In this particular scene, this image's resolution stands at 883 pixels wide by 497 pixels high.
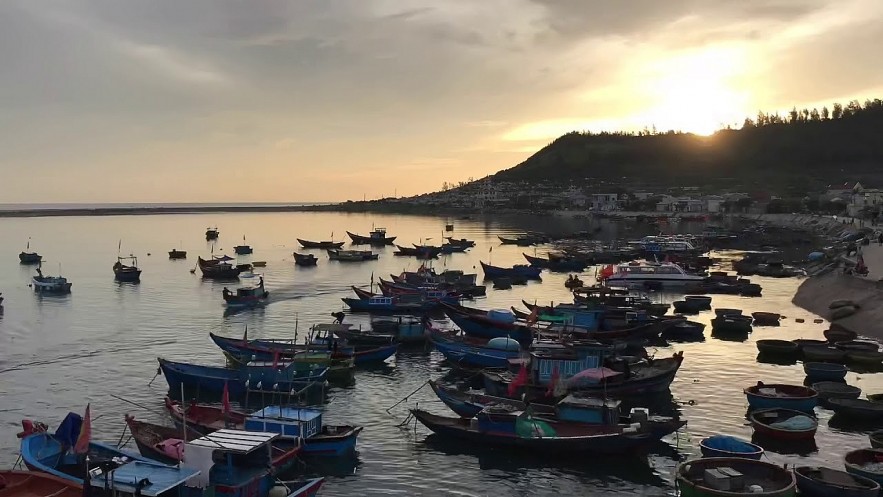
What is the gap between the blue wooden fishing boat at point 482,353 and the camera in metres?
34.3

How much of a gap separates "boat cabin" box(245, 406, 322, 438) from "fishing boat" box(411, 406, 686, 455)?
430cm

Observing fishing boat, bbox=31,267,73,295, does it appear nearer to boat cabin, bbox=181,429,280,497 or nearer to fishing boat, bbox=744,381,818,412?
boat cabin, bbox=181,429,280,497

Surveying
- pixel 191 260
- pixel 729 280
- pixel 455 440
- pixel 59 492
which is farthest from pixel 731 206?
pixel 59 492

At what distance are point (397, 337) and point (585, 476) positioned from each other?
2049 centimetres

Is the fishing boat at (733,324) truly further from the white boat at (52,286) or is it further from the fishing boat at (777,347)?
the white boat at (52,286)

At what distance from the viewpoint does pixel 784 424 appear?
25.0 meters

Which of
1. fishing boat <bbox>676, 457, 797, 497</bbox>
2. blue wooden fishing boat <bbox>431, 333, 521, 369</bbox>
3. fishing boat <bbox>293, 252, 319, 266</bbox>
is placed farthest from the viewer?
fishing boat <bbox>293, 252, 319, 266</bbox>

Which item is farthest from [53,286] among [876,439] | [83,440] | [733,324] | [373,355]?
[876,439]

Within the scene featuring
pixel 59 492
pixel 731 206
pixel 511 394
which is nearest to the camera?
pixel 59 492

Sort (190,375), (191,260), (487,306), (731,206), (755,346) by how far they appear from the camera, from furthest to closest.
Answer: (731,206) → (191,260) → (487,306) → (755,346) → (190,375)

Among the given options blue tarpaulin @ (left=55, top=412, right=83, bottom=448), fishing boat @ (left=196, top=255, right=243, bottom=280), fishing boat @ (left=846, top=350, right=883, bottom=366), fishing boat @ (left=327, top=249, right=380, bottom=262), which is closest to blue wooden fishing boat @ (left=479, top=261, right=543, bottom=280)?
fishing boat @ (left=327, top=249, right=380, bottom=262)

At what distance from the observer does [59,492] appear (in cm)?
1869

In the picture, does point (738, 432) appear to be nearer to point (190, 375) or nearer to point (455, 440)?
point (455, 440)

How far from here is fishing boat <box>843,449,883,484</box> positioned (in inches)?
785
